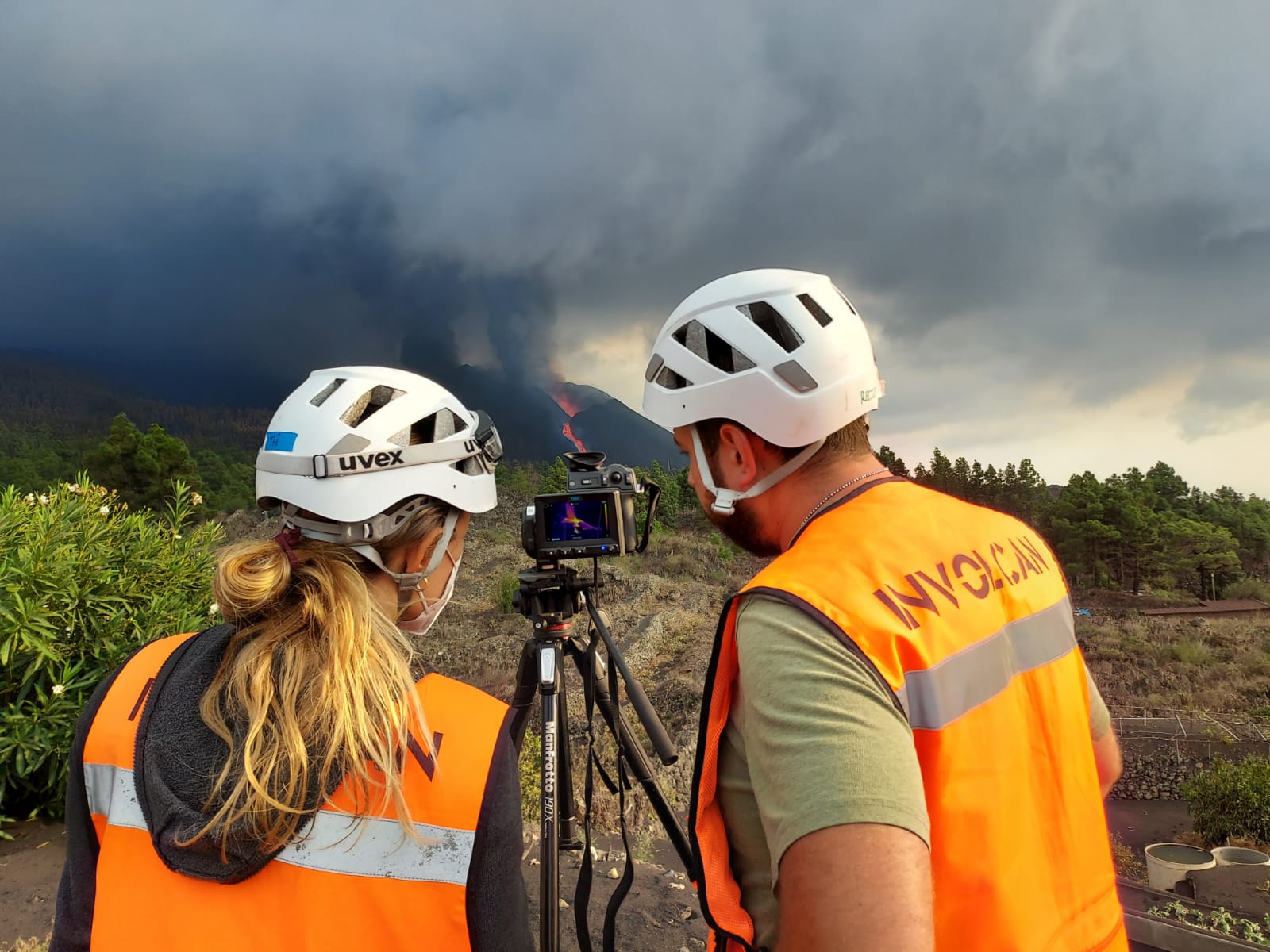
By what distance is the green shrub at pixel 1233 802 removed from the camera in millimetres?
10039

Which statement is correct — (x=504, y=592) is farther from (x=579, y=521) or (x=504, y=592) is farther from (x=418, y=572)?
(x=418, y=572)

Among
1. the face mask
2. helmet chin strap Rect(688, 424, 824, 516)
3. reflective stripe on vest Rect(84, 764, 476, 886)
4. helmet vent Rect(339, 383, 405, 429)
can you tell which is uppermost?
helmet vent Rect(339, 383, 405, 429)

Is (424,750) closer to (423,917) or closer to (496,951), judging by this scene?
(423,917)

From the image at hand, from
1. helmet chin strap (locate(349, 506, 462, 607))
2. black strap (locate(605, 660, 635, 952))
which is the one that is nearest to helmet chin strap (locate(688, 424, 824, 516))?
helmet chin strap (locate(349, 506, 462, 607))

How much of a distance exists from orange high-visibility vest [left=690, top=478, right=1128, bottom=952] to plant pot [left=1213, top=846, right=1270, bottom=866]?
28.7 feet

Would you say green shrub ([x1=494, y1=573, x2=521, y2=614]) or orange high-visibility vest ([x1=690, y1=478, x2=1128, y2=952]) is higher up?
green shrub ([x1=494, y1=573, x2=521, y2=614])

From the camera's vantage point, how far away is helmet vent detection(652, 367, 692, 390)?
2021mm

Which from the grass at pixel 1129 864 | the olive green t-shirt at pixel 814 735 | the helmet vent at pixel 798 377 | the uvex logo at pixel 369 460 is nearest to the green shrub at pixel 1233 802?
the grass at pixel 1129 864

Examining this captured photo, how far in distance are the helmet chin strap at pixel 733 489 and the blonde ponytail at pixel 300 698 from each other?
2.76ft

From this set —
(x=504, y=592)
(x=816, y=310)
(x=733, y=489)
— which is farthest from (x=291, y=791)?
(x=504, y=592)

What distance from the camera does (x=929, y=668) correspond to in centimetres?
120

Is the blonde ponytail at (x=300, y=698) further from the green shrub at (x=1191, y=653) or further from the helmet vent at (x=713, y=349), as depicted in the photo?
the green shrub at (x=1191, y=653)

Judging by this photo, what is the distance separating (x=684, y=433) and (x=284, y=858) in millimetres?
1345

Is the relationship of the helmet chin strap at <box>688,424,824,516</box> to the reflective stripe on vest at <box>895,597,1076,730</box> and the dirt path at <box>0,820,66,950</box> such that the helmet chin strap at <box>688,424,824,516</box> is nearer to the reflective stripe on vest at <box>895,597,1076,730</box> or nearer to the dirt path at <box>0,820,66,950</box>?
the reflective stripe on vest at <box>895,597,1076,730</box>
